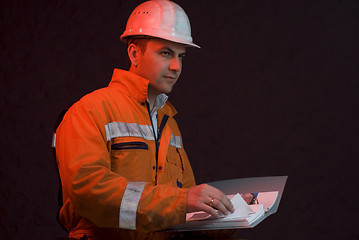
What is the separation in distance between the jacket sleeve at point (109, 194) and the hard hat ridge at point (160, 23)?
442 mm

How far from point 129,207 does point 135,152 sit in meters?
0.25

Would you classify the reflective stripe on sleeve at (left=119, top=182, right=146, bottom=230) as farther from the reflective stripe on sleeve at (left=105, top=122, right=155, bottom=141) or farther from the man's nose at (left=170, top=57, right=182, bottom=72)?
the man's nose at (left=170, top=57, right=182, bottom=72)

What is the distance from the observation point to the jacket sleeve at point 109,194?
134cm

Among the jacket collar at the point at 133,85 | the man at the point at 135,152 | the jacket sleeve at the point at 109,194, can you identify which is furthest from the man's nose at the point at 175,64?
the jacket sleeve at the point at 109,194

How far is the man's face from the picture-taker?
169 centimetres

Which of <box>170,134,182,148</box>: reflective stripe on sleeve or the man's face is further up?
the man's face

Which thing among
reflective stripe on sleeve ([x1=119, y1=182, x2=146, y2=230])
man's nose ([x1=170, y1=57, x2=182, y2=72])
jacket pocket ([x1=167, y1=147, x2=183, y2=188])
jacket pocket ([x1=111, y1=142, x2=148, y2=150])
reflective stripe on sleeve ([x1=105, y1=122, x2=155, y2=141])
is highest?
man's nose ([x1=170, y1=57, x2=182, y2=72])

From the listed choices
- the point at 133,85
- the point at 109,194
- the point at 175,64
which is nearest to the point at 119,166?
the point at 109,194

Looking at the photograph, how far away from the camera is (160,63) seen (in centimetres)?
169

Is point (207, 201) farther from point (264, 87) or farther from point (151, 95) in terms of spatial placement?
point (264, 87)

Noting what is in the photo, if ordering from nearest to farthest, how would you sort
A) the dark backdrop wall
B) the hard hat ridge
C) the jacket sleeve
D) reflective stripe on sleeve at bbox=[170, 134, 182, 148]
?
1. the jacket sleeve
2. the hard hat ridge
3. reflective stripe on sleeve at bbox=[170, 134, 182, 148]
4. the dark backdrop wall

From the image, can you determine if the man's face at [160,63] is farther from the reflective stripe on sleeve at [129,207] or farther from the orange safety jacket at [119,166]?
the reflective stripe on sleeve at [129,207]

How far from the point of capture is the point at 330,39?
2.95 meters

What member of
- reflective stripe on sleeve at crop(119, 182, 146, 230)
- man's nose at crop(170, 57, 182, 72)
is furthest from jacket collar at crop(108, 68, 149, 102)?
reflective stripe on sleeve at crop(119, 182, 146, 230)
